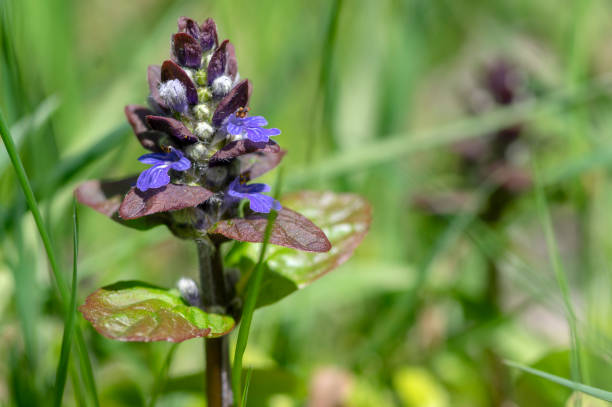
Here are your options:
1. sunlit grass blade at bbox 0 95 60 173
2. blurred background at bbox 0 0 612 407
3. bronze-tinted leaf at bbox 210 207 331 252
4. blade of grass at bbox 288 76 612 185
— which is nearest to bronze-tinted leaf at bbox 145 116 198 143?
bronze-tinted leaf at bbox 210 207 331 252

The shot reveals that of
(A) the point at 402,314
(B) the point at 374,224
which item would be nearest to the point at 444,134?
(A) the point at 402,314

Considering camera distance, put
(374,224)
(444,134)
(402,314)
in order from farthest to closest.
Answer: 1. (374,224)
2. (444,134)
3. (402,314)

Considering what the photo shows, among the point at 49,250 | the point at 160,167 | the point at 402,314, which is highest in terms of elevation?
the point at 160,167

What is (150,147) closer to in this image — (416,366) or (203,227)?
(203,227)

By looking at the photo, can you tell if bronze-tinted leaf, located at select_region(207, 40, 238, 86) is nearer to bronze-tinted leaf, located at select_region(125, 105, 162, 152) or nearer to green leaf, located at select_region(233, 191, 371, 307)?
bronze-tinted leaf, located at select_region(125, 105, 162, 152)

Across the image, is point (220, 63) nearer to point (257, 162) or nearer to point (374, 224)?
point (257, 162)

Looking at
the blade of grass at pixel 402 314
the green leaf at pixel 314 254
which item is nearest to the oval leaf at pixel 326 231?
the green leaf at pixel 314 254
